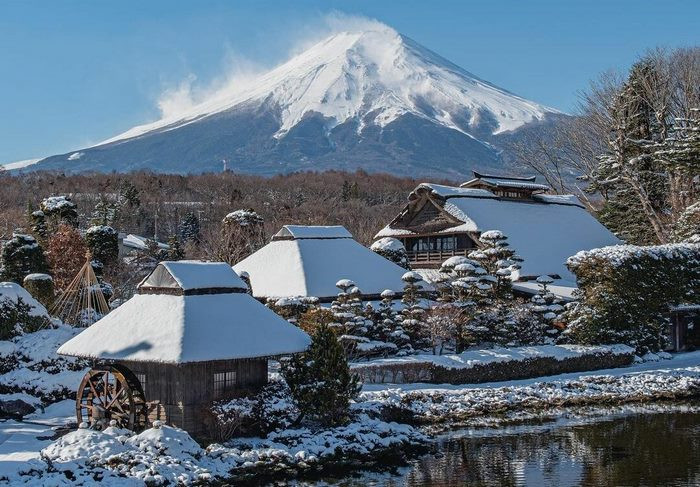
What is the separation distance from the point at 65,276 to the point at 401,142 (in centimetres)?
10014

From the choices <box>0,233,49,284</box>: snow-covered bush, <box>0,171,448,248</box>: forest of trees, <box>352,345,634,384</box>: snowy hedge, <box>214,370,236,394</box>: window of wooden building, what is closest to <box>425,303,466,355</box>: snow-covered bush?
<box>352,345,634,384</box>: snowy hedge

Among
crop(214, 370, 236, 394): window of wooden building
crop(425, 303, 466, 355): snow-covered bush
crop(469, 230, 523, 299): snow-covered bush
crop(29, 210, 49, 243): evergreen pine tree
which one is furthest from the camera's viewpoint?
crop(29, 210, 49, 243): evergreen pine tree

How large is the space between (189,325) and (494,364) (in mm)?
11238

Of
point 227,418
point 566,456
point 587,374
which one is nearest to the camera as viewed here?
point 566,456

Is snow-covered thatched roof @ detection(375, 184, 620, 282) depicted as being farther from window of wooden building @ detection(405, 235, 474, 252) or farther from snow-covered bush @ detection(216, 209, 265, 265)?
snow-covered bush @ detection(216, 209, 265, 265)

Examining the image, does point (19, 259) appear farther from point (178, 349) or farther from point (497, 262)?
point (497, 262)

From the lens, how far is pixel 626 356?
27734 millimetres

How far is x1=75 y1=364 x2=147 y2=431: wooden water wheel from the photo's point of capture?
17.5 m

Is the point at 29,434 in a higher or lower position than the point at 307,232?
lower

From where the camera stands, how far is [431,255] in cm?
3894

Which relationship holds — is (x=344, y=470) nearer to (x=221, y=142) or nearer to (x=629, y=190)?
(x=629, y=190)

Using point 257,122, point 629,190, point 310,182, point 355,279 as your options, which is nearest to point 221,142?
point 257,122

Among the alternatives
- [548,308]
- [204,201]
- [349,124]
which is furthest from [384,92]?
[548,308]

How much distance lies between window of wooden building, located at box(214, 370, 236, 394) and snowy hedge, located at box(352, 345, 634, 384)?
5.91 meters
